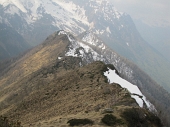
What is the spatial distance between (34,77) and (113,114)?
154461 mm

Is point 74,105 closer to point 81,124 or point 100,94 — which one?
point 100,94

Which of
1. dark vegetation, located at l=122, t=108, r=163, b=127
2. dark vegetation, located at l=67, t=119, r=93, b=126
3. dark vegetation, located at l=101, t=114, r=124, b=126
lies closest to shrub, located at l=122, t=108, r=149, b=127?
dark vegetation, located at l=122, t=108, r=163, b=127

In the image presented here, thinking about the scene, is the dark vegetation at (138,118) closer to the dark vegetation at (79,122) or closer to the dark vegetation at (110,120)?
the dark vegetation at (110,120)

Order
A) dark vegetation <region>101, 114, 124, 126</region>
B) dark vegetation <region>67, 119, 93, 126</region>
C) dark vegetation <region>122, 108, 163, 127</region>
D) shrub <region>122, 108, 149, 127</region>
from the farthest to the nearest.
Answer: dark vegetation <region>122, 108, 163, 127</region> → shrub <region>122, 108, 149, 127</region> → dark vegetation <region>67, 119, 93, 126</region> → dark vegetation <region>101, 114, 124, 126</region>

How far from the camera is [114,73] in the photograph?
122938mm

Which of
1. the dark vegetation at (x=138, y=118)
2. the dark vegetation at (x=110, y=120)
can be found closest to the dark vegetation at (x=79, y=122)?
the dark vegetation at (x=110, y=120)

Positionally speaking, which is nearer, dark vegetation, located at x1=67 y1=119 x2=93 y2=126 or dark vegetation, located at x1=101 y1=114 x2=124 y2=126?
dark vegetation, located at x1=101 y1=114 x2=124 y2=126

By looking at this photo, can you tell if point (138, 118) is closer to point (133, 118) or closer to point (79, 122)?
point (133, 118)

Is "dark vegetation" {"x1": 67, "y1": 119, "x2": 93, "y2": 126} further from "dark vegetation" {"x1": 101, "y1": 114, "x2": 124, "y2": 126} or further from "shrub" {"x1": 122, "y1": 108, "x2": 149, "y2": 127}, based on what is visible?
"shrub" {"x1": 122, "y1": 108, "x2": 149, "y2": 127}

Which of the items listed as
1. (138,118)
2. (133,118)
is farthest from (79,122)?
(138,118)

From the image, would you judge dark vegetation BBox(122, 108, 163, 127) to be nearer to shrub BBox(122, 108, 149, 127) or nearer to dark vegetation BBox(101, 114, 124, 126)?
shrub BBox(122, 108, 149, 127)

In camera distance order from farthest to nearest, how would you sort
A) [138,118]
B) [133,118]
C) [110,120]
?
[138,118]
[133,118]
[110,120]

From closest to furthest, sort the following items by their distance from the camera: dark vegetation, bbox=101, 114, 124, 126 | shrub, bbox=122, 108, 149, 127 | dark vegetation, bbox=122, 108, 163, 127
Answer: dark vegetation, bbox=101, 114, 124, 126 → shrub, bbox=122, 108, 149, 127 → dark vegetation, bbox=122, 108, 163, 127

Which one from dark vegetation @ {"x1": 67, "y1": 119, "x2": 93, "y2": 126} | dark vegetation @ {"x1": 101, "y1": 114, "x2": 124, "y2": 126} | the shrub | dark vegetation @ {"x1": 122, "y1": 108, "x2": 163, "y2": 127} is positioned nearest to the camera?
dark vegetation @ {"x1": 101, "y1": 114, "x2": 124, "y2": 126}
